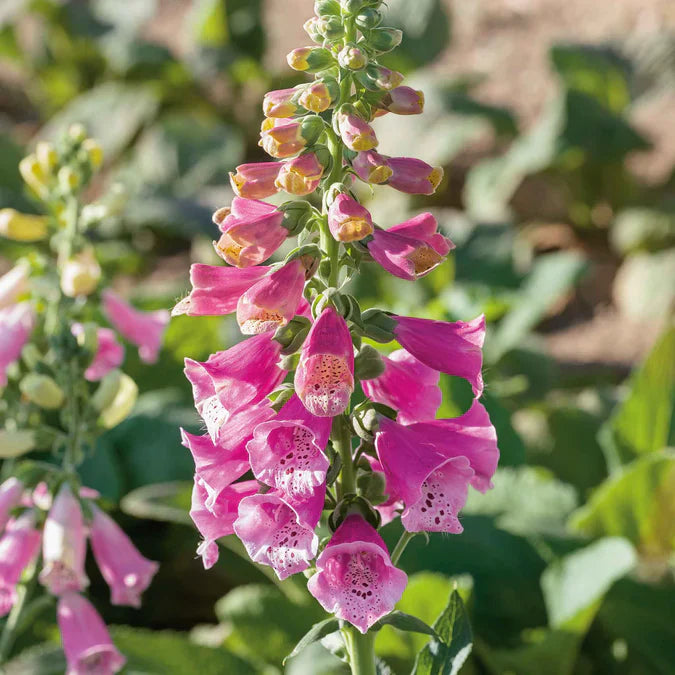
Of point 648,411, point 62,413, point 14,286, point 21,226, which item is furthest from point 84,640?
point 648,411

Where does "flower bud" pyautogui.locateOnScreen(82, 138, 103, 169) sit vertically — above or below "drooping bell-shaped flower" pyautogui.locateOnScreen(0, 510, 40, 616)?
above

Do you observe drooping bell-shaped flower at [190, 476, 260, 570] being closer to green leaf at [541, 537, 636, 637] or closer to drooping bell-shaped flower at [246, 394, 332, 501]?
drooping bell-shaped flower at [246, 394, 332, 501]

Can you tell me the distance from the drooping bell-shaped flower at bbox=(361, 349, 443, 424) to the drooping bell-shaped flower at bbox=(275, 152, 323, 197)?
25 cm

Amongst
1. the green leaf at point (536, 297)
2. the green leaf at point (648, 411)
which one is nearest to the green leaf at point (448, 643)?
the green leaf at point (648, 411)

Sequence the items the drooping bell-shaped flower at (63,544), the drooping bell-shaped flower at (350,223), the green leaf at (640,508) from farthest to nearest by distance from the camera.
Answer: the green leaf at (640,508) → the drooping bell-shaped flower at (63,544) → the drooping bell-shaped flower at (350,223)

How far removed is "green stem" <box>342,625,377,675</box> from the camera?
1239mm

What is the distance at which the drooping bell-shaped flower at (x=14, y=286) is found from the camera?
6.70ft

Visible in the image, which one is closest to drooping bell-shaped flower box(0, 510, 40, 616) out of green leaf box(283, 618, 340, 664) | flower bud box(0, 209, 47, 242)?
flower bud box(0, 209, 47, 242)

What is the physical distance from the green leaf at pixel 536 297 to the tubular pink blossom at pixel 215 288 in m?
2.50

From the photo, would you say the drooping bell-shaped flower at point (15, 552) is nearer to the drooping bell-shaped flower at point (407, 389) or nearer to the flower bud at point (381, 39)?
the drooping bell-shaped flower at point (407, 389)

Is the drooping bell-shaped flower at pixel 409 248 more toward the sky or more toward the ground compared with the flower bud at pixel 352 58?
more toward the ground

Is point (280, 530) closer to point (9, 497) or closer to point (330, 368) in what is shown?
point (330, 368)

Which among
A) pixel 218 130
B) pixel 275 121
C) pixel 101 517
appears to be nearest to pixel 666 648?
pixel 101 517

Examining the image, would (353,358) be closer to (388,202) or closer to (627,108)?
(388,202)
